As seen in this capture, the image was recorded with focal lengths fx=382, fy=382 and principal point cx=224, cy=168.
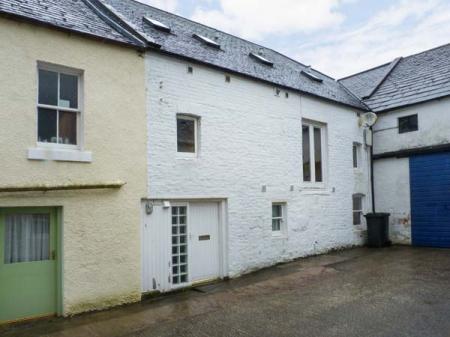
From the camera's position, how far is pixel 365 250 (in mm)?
14055

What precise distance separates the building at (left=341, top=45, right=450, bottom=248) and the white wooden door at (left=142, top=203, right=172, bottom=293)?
10.0 m

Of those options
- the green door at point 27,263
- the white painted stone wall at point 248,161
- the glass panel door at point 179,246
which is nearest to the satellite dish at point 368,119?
the white painted stone wall at point 248,161

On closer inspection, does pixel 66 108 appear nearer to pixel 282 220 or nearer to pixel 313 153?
pixel 282 220

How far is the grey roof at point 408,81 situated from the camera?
14.7 meters

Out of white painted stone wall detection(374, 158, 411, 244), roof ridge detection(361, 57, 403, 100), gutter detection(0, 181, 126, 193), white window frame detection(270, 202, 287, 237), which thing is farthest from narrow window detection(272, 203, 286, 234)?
roof ridge detection(361, 57, 403, 100)

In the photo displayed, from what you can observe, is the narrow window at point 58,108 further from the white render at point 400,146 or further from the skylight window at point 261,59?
the white render at point 400,146

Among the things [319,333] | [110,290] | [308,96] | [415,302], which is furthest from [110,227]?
[308,96]

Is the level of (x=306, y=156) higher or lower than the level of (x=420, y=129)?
lower

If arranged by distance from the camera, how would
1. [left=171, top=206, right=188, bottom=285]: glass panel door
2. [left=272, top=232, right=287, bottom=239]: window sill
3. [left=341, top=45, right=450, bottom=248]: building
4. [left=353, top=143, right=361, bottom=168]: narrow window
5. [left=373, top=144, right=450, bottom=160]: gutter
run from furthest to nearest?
[left=353, top=143, right=361, bottom=168]: narrow window, [left=341, top=45, right=450, bottom=248]: building, [left=373, top=144, right=450, bottom=160]: gutter, [left=272, top=232, right=287, bottom=239]: window sill, [left=171, top=206, right=188, bottom=285]: glass panel door

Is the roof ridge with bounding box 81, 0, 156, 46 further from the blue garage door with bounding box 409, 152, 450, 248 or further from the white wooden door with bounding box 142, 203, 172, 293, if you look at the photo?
the blue garage door with bounding box 409, 152, 450, 248

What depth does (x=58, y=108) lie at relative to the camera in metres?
7.76

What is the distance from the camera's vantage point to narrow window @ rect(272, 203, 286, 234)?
39.8ft

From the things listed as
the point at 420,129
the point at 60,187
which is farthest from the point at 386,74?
the point at 60,187

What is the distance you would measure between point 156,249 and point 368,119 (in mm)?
10462
